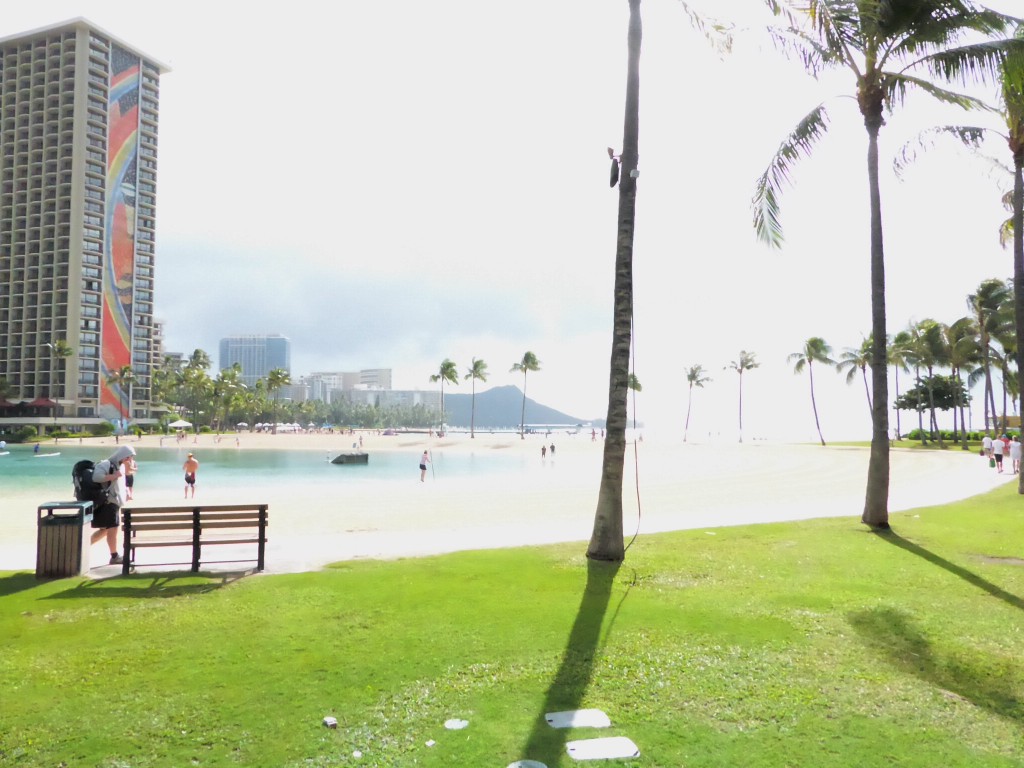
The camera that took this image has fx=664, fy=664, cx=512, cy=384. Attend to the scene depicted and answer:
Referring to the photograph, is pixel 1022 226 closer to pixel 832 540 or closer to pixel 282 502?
pixel 832 540

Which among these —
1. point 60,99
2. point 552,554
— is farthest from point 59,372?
point 552,554

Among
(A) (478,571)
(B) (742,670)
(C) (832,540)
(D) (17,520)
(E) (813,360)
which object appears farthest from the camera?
(E) (813,360)

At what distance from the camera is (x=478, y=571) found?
9133 millimetres

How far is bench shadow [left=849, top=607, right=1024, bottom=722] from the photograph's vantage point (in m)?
5.06

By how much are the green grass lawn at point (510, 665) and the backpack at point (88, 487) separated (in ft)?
4.41

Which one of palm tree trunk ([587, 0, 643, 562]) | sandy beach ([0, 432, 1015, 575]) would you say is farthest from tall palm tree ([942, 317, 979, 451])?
palm tree trunk ([587, 0, 643, 562])

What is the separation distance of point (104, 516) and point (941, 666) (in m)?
10.3

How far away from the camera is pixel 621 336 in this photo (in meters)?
10.5

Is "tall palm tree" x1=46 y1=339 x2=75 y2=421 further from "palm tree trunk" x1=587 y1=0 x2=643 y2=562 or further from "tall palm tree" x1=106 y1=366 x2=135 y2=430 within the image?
"palm tree trunk" x1=587 y1=0 x2=643 y2=562

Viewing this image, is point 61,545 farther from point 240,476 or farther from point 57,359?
point 57,359

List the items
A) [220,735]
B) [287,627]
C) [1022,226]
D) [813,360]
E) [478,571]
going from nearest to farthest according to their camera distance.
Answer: [220,735] → [287,627] → [478,571] → [1022,226] → [813,360]

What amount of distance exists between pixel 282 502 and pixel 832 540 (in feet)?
49.9

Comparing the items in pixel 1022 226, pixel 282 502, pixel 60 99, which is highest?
pixel 60 99

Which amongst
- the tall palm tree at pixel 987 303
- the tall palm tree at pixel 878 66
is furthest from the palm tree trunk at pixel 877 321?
the tall palm tree at pixel 987 303
